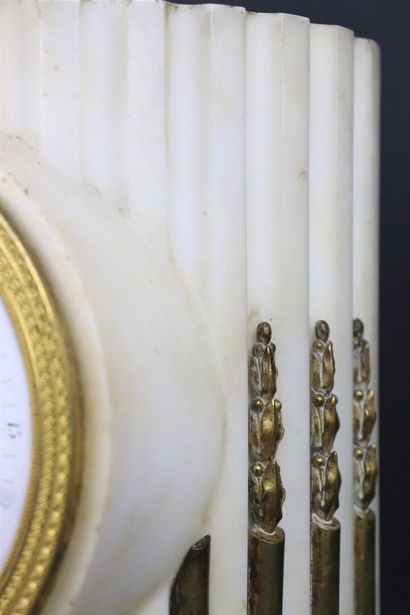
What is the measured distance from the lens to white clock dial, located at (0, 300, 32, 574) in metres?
0.78

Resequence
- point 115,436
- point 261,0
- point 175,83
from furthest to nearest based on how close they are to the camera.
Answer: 1. point 261,0
2. point 175,83
3. point 115,436

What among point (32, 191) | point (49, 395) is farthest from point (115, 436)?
point (32, 191)

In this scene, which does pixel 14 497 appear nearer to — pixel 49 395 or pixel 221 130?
pixel 49 395

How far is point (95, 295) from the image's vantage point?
2.57 feet

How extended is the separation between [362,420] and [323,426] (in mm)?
71

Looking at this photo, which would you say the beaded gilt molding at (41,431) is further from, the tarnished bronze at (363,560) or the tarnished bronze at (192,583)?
the tarnished bronze at (363,560)

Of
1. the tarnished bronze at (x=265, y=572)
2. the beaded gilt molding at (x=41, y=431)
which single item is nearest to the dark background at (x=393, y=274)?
the tarnished bronze at (x=265, y=572)

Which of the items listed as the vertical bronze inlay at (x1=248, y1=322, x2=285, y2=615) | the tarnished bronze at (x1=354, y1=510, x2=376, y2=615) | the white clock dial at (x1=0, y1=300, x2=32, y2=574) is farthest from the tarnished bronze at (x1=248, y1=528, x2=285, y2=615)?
the white clock dial at (x1=0, y1=300, x2=32, y2=574)

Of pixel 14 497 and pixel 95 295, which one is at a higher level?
pixel 95 295

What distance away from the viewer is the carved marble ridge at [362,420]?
997 mm

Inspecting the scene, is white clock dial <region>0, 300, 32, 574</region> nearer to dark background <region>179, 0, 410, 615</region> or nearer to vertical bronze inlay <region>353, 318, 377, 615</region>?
vertical bronze inlay <region>353, 318, 377, 615</region>

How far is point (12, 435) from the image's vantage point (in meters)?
0.79

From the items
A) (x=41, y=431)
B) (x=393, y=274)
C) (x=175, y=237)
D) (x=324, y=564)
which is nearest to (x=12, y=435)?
(x=41, y=431)

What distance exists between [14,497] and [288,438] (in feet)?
0.83
